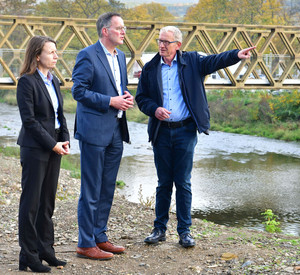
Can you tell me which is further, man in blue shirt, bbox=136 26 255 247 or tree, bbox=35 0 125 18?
tree, bbox=35 0 125 18

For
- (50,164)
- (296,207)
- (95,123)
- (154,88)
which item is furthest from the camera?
(296,207)

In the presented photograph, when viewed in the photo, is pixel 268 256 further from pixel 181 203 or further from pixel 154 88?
pixel 154 88

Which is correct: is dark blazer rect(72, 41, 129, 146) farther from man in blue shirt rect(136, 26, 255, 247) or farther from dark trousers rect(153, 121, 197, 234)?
dark trousers rect(153, 121, 197, 234)

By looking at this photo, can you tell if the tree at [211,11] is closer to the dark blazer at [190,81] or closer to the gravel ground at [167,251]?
the gravel ground at [167,251]

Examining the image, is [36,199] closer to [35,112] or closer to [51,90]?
[35,112]

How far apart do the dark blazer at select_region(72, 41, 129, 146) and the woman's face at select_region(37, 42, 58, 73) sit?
0.47 meters

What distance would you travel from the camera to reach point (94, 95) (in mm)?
5871

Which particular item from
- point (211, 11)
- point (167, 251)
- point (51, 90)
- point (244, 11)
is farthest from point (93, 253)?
point (211, 11)

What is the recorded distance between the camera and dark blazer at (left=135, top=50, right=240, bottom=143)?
21.0 feet

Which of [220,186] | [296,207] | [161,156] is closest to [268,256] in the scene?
[161,156]

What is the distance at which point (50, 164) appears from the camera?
18.4 ft

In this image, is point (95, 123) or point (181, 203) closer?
point (95, 123)

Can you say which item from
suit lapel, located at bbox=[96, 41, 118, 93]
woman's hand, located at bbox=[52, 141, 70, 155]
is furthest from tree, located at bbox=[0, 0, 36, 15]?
woman's hand, located at bbox=[52, 141, 70, 155]

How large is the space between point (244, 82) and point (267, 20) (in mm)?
30641
